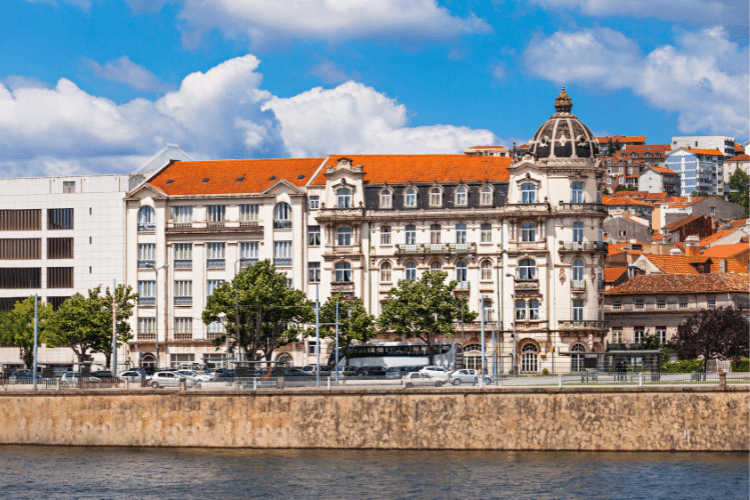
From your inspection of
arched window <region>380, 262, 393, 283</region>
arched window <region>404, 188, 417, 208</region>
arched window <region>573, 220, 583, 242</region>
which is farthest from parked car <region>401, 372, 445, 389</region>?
arched window <region>404, 188, 417, 208</region>

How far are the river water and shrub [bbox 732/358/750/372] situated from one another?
125 feet

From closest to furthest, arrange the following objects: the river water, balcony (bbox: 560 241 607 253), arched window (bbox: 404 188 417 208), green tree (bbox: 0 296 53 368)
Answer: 1. the river water
2. balcony (bbox: 560 241 607 253)
3. arched window (bbox: 404 188 417 208)
4. green tree (bbox: 0 296 53 368)

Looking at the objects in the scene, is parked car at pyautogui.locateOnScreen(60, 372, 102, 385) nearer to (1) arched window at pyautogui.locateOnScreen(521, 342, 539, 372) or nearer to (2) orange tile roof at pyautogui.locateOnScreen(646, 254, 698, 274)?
(1) arched window at pyautogui.locateOnScreen(521, 342, 539, 372)

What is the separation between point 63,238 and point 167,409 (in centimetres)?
4726

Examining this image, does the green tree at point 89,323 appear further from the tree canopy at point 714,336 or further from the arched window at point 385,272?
the tree canopy at point 714,336

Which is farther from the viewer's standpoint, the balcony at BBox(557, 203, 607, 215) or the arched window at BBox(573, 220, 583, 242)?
the arched window at BBox(573, 220, 583, 242)

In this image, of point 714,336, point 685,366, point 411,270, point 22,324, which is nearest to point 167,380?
point 411,270

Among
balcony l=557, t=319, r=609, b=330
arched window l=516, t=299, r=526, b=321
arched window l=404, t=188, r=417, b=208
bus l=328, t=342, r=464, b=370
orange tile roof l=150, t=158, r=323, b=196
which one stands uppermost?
orange tile roof l=150, t=158, r=323, b=196

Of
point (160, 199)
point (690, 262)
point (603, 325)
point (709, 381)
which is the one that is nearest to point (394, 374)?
point (709, 381)

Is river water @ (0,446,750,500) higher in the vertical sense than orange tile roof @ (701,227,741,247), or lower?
lower

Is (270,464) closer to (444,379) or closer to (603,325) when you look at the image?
(444,379)

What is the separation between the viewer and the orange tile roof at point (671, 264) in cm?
12844

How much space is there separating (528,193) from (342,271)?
61.2ft

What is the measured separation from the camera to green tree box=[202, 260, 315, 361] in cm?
9531
